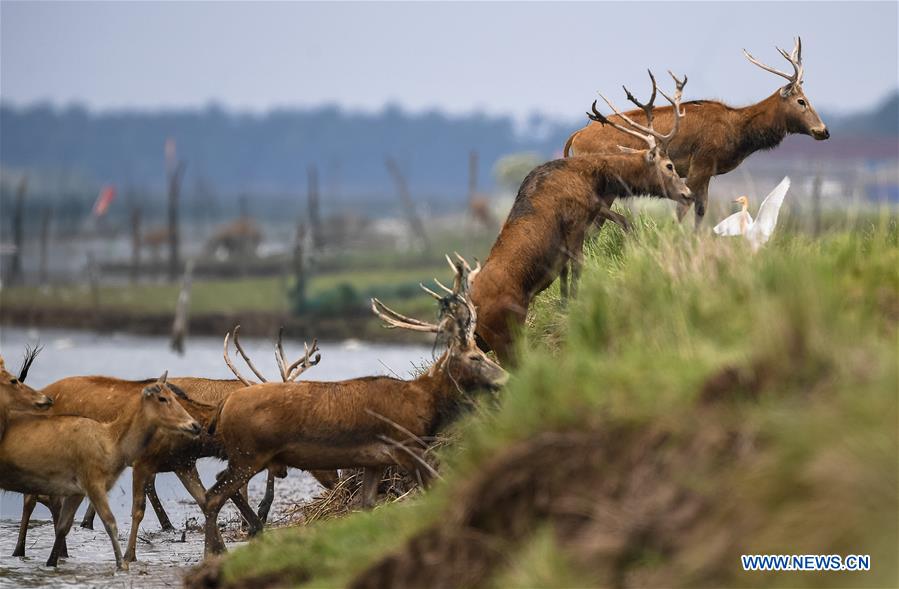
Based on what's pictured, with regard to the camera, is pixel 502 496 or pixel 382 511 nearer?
pixel 502 496

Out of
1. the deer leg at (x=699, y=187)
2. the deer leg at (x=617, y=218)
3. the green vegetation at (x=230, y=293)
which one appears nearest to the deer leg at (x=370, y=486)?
the deer leg at (x=617, y=218)

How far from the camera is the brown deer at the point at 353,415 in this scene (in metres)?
13.5

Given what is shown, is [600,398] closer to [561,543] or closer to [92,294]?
[561,543]

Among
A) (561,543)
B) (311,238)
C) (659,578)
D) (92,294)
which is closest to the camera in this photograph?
(659,578)

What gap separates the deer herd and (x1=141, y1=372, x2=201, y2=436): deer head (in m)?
0.01

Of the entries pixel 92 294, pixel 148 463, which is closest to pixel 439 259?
pixel 92 294

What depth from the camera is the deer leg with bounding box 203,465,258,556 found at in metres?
14.1

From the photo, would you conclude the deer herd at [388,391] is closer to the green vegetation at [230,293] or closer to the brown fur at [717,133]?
the brown fur at [717,133]

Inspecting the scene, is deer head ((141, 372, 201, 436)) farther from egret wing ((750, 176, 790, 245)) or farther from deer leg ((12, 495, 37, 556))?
egret wing ((750, 176, 790, 245))

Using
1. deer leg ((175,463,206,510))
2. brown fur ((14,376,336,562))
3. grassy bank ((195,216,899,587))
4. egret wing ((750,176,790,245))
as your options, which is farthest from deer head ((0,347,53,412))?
egret wing ((750,176,790,245))

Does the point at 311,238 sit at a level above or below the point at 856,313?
below

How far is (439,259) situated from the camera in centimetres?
7712

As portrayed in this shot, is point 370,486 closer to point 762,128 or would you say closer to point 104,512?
point 104,512

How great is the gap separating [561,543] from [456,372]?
3.97m
